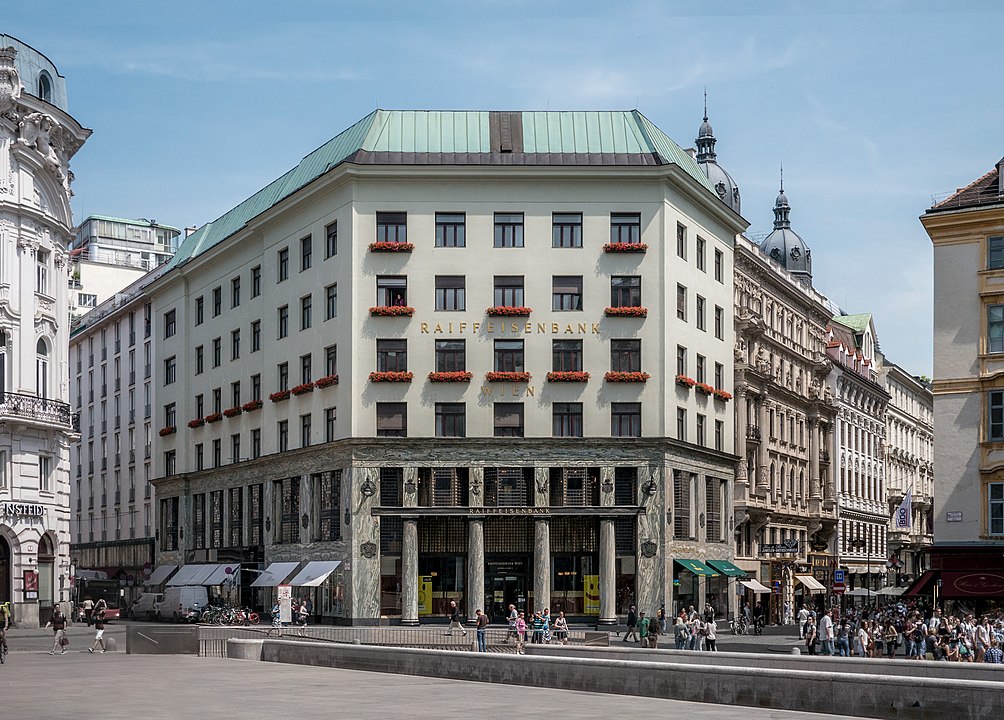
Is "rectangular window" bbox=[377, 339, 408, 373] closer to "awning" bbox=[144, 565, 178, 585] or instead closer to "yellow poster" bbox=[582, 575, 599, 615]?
"yellow poster" bbox=[582, 575, 599, 615]

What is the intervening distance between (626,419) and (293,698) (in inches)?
1645

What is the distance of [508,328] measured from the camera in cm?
7250

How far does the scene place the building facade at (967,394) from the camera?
201 feet

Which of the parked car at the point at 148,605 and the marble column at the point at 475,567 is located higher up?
the marble column at the point at 475,567

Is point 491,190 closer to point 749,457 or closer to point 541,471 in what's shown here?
point 541,471

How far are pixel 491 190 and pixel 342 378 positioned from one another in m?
12.1

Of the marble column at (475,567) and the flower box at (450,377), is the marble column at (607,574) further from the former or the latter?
the flower box at (450,377)

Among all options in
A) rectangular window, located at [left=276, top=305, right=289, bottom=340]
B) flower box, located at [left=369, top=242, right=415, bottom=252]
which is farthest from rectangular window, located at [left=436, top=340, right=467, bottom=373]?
rectangular window, located at [left=276, top=305, right=289, bottom=340]

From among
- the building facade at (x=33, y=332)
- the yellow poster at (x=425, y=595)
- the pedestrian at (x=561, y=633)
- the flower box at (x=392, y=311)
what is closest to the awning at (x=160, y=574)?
the building facade at (x=33, y=332)

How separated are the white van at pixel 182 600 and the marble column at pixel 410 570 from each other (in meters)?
17.1

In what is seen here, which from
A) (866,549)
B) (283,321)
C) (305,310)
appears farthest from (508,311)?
(866,549)

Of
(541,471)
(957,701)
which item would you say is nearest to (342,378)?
(541,471)

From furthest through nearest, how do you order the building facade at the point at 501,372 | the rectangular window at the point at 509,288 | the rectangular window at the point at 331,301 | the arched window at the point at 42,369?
the arched window at the point at 42,369
the rectangular window at the point at 331,301
the rectangular window at the point at 509,288
the building facade at the point at 501,372

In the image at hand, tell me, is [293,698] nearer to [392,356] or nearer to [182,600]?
[392,356]
